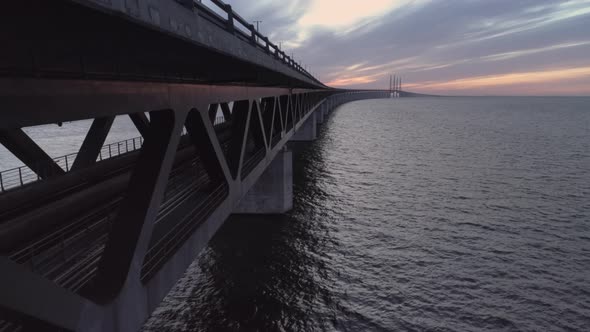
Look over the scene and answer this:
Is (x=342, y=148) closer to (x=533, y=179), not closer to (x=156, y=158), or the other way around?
(x=533, y=179)

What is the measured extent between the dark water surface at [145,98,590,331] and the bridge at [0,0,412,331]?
24.9ft

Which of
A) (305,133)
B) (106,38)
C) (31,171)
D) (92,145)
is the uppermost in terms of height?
(106,38)

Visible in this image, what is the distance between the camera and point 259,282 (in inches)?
781

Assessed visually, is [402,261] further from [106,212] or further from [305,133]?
[305,133]

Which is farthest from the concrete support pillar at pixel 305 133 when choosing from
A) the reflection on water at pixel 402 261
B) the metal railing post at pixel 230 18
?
the metal railing post at pixel 230 18

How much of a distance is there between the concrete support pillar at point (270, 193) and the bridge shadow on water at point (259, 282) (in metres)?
0.79

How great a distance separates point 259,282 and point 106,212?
11639 mm

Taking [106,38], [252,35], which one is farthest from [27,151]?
[106,38]

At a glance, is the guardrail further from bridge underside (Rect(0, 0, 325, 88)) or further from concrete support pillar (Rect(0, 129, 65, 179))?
bridge underside (Rect(0, 0, 325, 88))

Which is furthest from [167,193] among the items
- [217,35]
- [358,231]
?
[358,231]

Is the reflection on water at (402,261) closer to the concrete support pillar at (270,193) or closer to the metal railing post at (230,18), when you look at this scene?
the concrete support pillar at (270,193)

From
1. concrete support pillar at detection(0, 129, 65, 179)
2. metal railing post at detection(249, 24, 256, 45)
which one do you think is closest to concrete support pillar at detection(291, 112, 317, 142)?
metal railing post at detection(249, 24, 256, 45)

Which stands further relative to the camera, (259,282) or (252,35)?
(259,282)

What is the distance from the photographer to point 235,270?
21.1m
